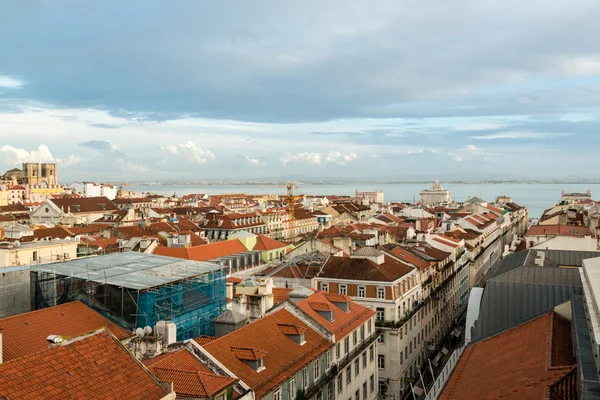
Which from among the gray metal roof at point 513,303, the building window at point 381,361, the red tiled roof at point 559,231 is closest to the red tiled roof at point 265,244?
the building window at point 381,361

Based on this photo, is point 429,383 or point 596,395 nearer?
point 596,395

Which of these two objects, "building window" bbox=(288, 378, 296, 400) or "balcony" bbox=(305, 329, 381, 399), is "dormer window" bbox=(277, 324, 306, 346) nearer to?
"balcony" bbox=(305, 329, 381, 399)

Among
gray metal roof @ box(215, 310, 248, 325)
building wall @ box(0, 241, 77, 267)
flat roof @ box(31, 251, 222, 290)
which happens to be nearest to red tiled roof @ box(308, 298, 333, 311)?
gray metal roof @ box(215, 310, 248, 325)

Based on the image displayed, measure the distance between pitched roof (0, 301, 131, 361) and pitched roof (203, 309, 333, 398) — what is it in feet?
15.6

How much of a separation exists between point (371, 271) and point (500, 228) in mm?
68581

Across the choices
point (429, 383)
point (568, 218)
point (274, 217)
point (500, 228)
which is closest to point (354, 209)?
point (274, 217)

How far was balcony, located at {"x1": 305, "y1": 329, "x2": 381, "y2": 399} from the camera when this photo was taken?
2514 cm

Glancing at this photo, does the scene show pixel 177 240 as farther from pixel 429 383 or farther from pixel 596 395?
pixel 596 395

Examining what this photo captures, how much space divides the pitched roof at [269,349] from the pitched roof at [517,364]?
6210mm

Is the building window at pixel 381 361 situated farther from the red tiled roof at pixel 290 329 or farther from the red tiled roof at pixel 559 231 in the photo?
the red tiled roof at pixel 559 231

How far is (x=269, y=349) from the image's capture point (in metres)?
23.7

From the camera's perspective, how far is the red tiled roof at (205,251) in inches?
2094

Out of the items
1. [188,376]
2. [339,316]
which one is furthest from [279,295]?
[188,376]

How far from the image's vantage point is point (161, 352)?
21234 mm
